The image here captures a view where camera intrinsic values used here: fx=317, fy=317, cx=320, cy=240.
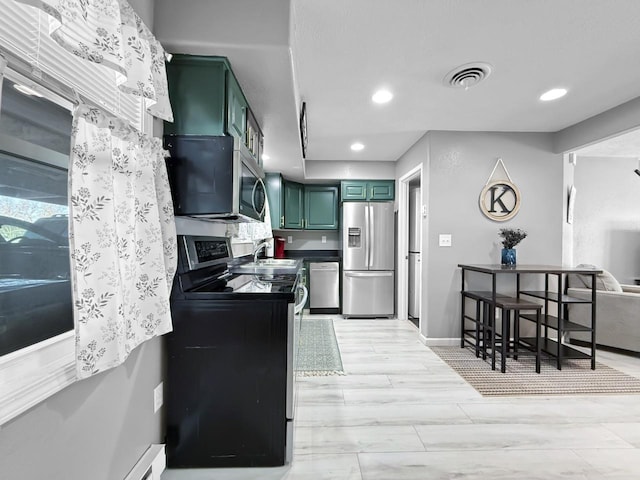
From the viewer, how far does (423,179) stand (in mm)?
3660

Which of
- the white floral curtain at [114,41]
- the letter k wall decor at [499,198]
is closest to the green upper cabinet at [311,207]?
the letter k wall decor at [499,198]

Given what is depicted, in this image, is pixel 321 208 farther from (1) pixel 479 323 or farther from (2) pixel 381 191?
(1) pixel 479 323

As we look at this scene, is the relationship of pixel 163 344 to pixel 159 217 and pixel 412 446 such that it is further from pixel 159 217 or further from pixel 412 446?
pixel 412 446

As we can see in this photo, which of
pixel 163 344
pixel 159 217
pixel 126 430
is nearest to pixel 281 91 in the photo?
pixel 159 217

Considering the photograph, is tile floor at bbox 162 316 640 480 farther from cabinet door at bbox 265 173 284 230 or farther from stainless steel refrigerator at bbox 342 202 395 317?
cabinet door at bbox 265 173 284 230

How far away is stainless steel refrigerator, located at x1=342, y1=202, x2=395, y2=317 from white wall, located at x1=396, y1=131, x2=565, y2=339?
1160 millimetres

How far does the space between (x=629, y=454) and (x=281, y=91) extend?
288 centimetres

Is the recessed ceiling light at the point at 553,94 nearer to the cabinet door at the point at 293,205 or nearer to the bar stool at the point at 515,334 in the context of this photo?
the bar stool at the point at 515,334

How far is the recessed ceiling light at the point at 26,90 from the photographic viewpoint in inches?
32.2

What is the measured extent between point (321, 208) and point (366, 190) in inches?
30.4

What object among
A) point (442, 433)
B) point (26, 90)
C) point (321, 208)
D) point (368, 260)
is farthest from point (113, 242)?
point (321, 208)

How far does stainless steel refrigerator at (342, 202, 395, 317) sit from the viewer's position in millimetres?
4645

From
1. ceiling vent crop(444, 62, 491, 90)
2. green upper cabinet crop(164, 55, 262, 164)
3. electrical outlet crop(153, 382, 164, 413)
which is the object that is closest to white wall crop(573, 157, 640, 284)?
ceiling vent crop(444, 62, 491, 90)

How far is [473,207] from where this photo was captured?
3.50 m
